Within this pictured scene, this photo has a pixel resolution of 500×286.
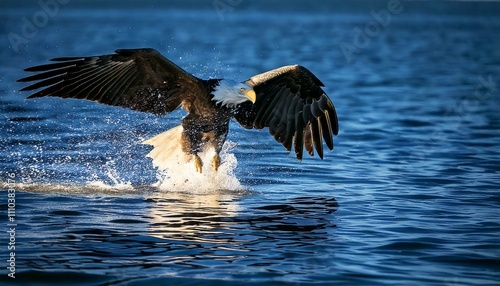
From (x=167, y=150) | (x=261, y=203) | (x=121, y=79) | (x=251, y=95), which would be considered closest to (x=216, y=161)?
(x=167, y=150)

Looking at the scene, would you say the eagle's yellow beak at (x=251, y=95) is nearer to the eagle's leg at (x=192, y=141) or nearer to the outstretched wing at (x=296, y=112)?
the outstretched wing at (x=296, y=112)

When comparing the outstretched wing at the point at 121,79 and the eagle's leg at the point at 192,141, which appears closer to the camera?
the outstretched wing at the point at 121,79

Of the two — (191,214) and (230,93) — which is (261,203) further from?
(230,93)

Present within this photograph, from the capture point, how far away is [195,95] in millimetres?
9820

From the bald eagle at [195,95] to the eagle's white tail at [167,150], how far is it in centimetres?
1

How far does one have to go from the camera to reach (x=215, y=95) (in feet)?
31.4

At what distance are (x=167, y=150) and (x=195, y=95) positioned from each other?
771mm

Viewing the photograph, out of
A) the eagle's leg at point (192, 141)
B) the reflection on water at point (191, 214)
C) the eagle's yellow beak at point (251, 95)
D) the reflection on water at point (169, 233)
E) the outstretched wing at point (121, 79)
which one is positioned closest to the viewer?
the reflection on water at point (169, 233)

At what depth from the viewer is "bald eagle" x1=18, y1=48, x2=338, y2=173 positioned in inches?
368

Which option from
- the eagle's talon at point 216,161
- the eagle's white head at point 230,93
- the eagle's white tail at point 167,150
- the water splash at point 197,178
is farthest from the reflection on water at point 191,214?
the eagle's white head at point 230,93

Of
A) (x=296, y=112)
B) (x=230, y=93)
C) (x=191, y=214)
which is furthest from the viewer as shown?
(x=296, y=112)

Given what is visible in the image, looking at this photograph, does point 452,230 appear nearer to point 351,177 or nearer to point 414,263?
point 414,263

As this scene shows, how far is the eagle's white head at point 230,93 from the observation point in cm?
941

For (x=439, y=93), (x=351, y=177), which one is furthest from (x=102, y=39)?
(x=351, y=177)
